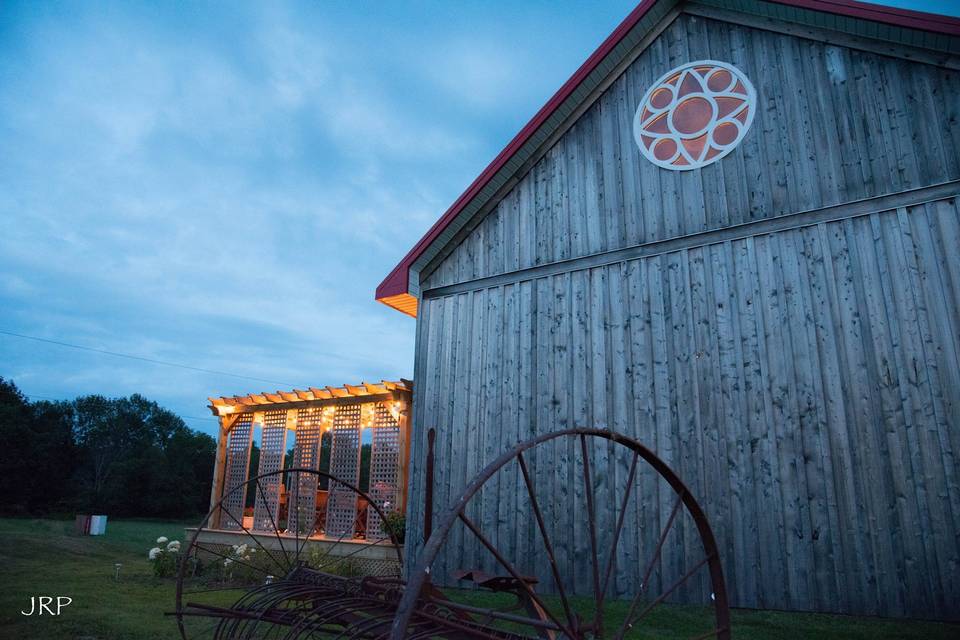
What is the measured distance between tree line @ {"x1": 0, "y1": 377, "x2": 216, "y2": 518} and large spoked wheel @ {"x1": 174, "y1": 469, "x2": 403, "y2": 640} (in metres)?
21.1

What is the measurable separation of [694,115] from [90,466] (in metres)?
48.9

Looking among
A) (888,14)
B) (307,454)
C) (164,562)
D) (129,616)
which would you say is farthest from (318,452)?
(888,14)

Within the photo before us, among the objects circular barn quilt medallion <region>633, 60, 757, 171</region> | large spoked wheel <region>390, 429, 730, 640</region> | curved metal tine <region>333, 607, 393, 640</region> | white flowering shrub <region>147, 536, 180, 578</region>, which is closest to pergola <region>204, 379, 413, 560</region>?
white flowering shrub <region>147, 536, 180, 578</region>

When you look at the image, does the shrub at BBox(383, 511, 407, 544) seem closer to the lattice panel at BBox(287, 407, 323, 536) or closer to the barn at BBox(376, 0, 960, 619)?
the barn at BBox(376, 0, 960, 619)

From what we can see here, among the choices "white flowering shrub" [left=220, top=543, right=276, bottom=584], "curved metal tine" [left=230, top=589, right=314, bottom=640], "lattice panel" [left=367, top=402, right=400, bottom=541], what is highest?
"lattice panel" [left=367, top=402, right=400, bottom=541]

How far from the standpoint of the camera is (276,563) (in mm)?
4535

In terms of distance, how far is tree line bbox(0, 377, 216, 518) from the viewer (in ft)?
97.6

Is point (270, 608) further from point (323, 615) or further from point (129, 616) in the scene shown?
point (129, 616)

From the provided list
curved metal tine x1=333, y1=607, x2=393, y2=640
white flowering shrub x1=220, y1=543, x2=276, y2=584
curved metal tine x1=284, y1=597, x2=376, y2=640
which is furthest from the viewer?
white flowering shrub x1=220, y1=543, x2=276, y2=584

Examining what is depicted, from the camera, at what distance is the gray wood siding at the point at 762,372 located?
5.52m

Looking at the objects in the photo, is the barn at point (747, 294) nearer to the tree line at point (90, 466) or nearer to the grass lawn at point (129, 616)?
the grass lawn at point (129, 616)

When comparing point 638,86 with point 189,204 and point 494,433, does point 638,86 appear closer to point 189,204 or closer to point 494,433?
point 494,433

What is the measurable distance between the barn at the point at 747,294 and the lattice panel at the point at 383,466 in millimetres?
2881

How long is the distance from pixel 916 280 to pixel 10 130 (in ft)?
255
